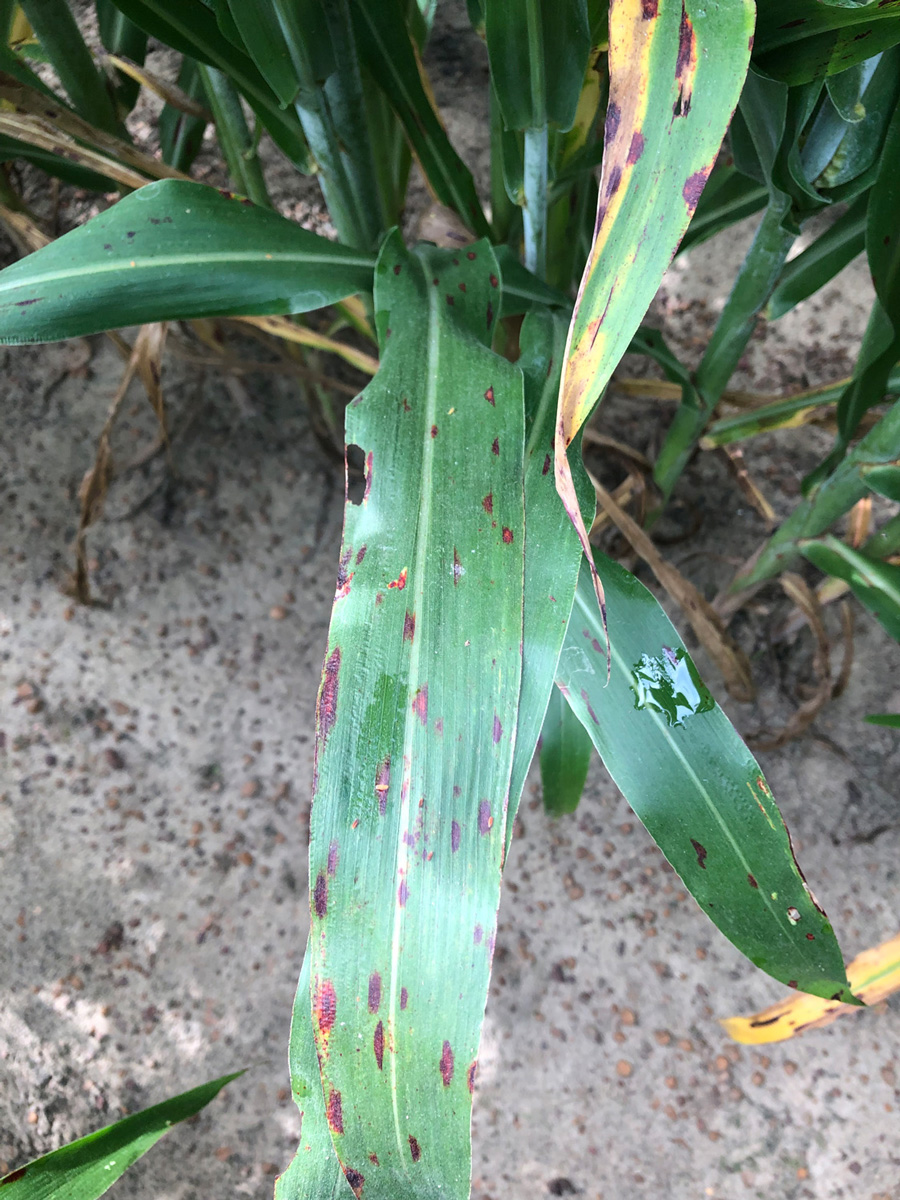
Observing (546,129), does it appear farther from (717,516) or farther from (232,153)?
(717,516)

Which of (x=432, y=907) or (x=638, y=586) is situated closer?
(x=432, y=907)

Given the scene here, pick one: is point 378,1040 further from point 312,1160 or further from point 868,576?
point 868,576

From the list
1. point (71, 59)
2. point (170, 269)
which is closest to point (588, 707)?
point (170, 269)

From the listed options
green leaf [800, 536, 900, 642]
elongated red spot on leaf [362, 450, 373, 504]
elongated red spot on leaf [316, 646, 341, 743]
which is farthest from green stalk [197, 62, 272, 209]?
green leaf [800, 536, 900, 642]

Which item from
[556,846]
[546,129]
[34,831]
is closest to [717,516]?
[556,846]

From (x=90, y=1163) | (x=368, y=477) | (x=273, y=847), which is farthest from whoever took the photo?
(x=273, y=847)

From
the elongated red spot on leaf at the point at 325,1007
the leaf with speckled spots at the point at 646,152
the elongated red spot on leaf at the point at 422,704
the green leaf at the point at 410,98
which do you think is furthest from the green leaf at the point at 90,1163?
the green leaf at the point at 410,98

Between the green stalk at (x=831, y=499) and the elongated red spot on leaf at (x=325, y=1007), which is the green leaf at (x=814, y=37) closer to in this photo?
the green stalk at (x=831, y=499)
